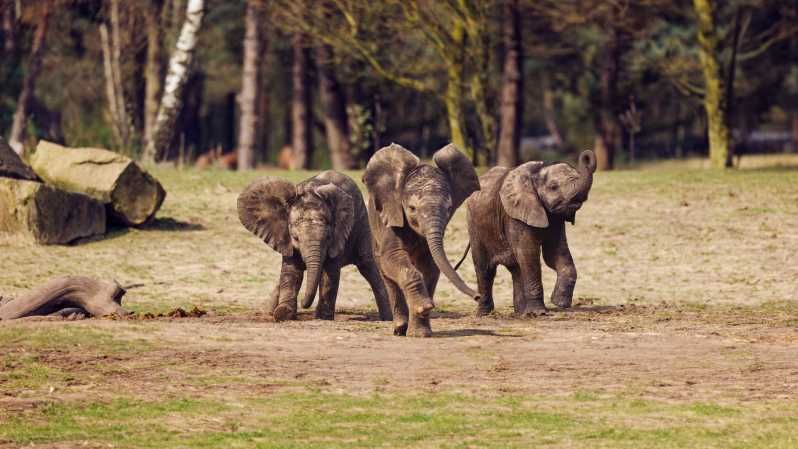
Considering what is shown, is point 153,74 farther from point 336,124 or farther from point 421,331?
point 421,331

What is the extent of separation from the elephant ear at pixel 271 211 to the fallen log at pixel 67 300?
1.68 meters

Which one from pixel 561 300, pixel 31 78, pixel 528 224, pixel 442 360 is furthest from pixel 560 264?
pixel 31 78

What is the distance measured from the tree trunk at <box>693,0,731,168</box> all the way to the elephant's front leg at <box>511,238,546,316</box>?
18092mm

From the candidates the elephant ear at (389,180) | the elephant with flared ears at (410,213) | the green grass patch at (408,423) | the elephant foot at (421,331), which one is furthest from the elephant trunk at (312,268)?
the green grass patch at (408,423)

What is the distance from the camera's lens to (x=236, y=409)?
14.1 m

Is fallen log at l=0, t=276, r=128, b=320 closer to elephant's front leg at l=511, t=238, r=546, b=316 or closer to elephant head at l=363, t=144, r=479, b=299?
elephant head at l=363, t=144, r=479, b=299

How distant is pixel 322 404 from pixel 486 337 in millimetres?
3544

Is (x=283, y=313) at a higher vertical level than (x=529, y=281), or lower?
lower

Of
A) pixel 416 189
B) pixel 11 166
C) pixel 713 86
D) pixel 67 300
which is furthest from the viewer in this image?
pixel 713 86

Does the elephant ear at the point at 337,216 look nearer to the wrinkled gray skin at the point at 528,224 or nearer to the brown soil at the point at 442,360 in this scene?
the brown soil at the point at 442,360

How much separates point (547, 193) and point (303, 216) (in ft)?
9.45

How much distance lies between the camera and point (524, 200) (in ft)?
66.3

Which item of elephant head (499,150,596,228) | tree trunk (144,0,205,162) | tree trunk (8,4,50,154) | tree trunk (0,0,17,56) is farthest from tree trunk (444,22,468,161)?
elephant head (499,150,596,228)

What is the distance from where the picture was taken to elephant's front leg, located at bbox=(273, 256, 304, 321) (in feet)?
62.7
